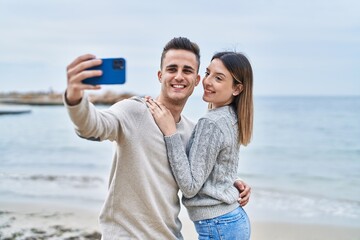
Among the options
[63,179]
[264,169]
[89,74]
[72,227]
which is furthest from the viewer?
[264,169]

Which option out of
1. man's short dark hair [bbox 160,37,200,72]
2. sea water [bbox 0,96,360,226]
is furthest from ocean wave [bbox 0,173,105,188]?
man's short dark hair [bbox 160,37,200,72]

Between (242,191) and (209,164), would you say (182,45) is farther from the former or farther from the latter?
(242,191)

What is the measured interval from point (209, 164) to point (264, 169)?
1030cm

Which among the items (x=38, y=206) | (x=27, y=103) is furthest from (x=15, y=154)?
(x=27, y=103)

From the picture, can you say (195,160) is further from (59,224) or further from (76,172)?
(76,172)

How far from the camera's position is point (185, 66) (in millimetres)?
2912

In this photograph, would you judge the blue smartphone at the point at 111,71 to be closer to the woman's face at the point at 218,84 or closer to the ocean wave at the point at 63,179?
the woman's face at the point at 218,84

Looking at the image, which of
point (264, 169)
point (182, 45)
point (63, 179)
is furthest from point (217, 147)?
point (264, 169)

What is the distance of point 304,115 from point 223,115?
94.3 feet

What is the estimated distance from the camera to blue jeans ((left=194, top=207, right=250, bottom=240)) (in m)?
2.83

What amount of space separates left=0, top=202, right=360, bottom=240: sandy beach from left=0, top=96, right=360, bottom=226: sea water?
39 centimetres

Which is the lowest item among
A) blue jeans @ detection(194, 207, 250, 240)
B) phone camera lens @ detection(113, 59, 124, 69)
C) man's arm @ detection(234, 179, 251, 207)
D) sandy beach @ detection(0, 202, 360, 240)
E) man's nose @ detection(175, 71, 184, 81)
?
sandy beach @ detection(0, 202, 360, 240)

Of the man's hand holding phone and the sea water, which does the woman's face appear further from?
the sea water

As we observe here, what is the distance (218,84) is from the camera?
9.55 feet
